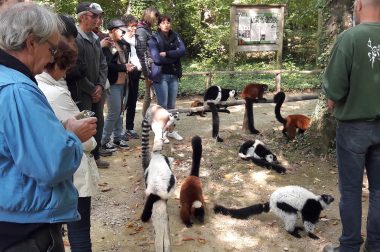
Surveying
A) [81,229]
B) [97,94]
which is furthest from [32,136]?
[97,94]

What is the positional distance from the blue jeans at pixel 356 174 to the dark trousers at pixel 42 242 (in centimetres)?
223

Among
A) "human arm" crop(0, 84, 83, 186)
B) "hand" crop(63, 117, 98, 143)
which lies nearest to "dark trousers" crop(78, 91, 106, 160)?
"hand" crop(63, 117, 98, 143)

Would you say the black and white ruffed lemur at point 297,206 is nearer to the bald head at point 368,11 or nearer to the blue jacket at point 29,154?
the bald head at point 368,11

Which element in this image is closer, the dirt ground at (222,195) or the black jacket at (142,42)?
the dirt ground at (222,195)

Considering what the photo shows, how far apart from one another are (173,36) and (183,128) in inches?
80.1

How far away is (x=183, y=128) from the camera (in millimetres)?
8180

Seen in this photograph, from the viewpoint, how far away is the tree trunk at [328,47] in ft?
19.3

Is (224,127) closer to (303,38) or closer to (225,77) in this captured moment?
(225,77)

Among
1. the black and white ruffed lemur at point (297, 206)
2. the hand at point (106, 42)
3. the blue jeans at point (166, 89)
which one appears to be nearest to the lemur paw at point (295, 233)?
the black and white ruffed lemur at point (297, 206)

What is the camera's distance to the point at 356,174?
3.10 meters

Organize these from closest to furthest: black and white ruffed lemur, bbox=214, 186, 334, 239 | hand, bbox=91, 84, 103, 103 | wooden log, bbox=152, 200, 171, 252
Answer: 1. wooden log, bbox=152, 200, 171, 252
2. black and white ruffed lemur, bbox=214, 186, 334, 239
3. hand, bbox=91, 84, 103, 103

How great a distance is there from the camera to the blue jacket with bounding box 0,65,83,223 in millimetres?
1574

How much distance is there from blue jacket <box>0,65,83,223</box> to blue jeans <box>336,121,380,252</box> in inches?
86.1

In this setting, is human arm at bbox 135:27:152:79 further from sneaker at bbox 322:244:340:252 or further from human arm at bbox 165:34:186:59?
sneaker at bbox 322:244:340:252
